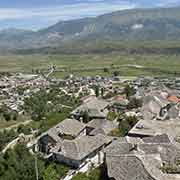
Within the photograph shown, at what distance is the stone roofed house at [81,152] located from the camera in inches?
1198

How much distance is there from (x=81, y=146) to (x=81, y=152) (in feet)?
2.95

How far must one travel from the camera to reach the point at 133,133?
3469 cm

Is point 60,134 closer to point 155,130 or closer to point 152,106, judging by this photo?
point 155,130

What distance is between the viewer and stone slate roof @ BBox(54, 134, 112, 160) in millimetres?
30573

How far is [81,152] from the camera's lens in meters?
30.9

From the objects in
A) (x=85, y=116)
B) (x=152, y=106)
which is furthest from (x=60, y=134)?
(x=152, y=106)

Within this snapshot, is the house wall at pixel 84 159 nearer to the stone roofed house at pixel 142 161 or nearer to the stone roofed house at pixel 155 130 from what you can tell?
the stone roofed house at pixel 142 161

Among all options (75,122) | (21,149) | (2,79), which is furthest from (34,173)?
(2,79)

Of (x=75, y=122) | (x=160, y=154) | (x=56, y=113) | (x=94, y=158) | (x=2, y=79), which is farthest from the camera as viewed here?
(x=2, y=79)

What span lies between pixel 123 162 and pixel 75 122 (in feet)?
57.7

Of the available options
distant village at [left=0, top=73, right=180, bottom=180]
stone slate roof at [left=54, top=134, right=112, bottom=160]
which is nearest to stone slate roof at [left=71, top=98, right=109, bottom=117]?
distant village at [left=0, top=73, right=180, bottom=180]

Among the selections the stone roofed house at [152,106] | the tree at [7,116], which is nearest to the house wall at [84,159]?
the stone roofed house at [152,106]

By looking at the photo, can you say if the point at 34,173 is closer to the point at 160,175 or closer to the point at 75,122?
the point at 160,175

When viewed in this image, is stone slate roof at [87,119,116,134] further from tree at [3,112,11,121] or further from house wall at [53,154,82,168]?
tree at [3,112,11,121]
